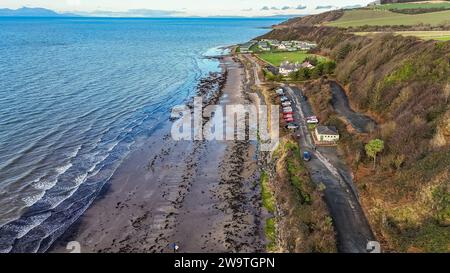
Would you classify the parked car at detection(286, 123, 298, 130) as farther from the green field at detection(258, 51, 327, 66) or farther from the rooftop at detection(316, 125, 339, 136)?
the green field at detection(258, 51, 327, 66)

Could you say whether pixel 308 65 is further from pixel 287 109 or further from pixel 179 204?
pixel 179 204

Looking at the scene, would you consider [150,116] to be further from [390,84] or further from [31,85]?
Result: [390,84]

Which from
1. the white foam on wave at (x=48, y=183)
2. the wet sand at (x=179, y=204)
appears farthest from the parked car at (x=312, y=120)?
the white foam on wave at (x=48, y=183)

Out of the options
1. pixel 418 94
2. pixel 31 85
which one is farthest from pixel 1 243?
pixel 31 85

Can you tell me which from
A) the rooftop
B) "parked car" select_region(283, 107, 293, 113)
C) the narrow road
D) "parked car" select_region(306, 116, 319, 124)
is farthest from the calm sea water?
the rooftop

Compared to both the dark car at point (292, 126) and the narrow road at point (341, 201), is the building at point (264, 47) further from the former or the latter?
the narrow road at point (341, 201)

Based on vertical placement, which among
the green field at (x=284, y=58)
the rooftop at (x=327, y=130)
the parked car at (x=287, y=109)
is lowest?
the rooftop at (x=327, y=130)
